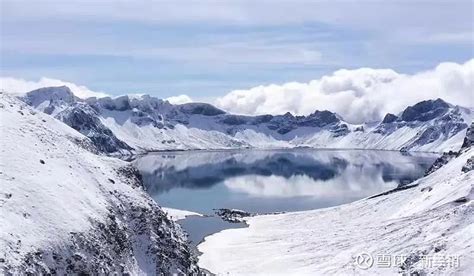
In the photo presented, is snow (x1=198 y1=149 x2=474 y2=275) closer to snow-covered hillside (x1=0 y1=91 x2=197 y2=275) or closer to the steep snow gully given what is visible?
the steep snow gully

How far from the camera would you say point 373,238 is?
112 meters

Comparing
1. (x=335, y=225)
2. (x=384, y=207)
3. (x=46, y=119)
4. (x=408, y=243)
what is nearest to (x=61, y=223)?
(x=46, y=119)

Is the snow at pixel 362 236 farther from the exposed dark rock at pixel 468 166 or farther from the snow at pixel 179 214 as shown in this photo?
the snow at pixel 179 214

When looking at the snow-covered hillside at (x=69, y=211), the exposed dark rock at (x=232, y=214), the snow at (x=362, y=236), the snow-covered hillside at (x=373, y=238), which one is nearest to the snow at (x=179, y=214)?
the exposed dark rock at (x=232, y=214)

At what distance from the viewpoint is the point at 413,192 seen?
481 feet

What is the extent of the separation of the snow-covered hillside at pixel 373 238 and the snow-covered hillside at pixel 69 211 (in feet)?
93.6

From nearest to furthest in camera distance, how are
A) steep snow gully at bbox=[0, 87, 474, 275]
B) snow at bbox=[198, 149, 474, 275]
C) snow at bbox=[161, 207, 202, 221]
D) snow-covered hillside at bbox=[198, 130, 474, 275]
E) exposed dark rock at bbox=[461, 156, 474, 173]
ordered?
steep snow gully at bbox=[0, 87, 474, 275] < snow-covered hillside at bbox=[198, 130, 474, 275] < snow at bbox=[198, 149, 474, 275] < exposed dark rock at bbox=[461, 156, 474, 173] < snow at bbox=[161, 207, 202, 221]

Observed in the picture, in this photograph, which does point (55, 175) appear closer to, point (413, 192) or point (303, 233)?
point (303, 233)

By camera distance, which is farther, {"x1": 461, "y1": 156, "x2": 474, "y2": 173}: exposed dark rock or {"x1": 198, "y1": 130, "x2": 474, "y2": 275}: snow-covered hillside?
{"x1": 461, "y1": 156, "x2": 474, "y2": 173}: exposed dark rock

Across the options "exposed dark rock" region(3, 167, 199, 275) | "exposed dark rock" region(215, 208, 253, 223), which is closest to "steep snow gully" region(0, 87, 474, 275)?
"exposed dark rock" region(3, 167, 199, 275)

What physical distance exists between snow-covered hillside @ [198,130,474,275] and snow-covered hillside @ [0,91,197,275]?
28530 mm

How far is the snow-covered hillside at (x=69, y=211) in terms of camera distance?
60562 mm

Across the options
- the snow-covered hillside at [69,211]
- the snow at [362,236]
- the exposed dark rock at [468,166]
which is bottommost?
the snow at [362,236]

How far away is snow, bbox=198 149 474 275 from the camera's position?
92.9m
